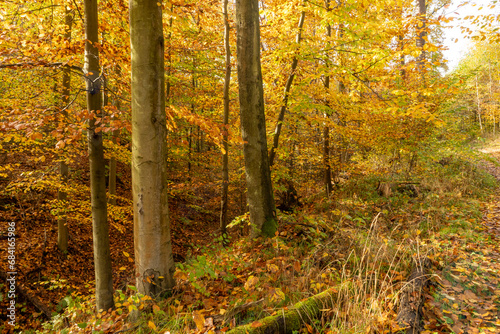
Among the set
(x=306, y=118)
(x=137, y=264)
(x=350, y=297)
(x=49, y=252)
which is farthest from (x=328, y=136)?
(x=49, y=252)

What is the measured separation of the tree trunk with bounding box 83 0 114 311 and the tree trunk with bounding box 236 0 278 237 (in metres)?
2.20

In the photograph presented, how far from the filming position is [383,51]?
18.0ft

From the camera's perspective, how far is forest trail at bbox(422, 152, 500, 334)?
2.60 meters

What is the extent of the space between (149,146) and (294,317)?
2213mm

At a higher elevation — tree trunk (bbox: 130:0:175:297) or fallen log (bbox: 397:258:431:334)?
tree trunk (bbox: 130:0:175:297)

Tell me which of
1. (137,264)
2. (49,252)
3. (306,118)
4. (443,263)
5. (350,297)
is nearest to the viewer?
(350,297)

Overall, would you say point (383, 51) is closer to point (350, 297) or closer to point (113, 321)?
point (350, 297)

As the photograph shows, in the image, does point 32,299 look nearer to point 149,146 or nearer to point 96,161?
point 96,161

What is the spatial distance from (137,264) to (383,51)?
234 inches

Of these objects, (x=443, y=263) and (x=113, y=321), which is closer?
(x=113, y=321)

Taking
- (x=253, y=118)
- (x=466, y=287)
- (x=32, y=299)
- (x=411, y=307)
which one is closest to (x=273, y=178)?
(x=253, y=118)

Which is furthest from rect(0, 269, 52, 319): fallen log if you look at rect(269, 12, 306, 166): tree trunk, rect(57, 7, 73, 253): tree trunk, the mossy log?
rect(269, 12, 306, 166): tree trunk

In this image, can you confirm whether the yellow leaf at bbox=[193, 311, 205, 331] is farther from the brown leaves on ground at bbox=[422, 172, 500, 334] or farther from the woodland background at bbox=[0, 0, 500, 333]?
the brown leaves on ground at bbox=[422, 172, 500, 334]

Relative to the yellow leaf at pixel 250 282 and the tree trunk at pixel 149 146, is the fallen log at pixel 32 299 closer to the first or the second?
the tree trunk at pixel 149 146
